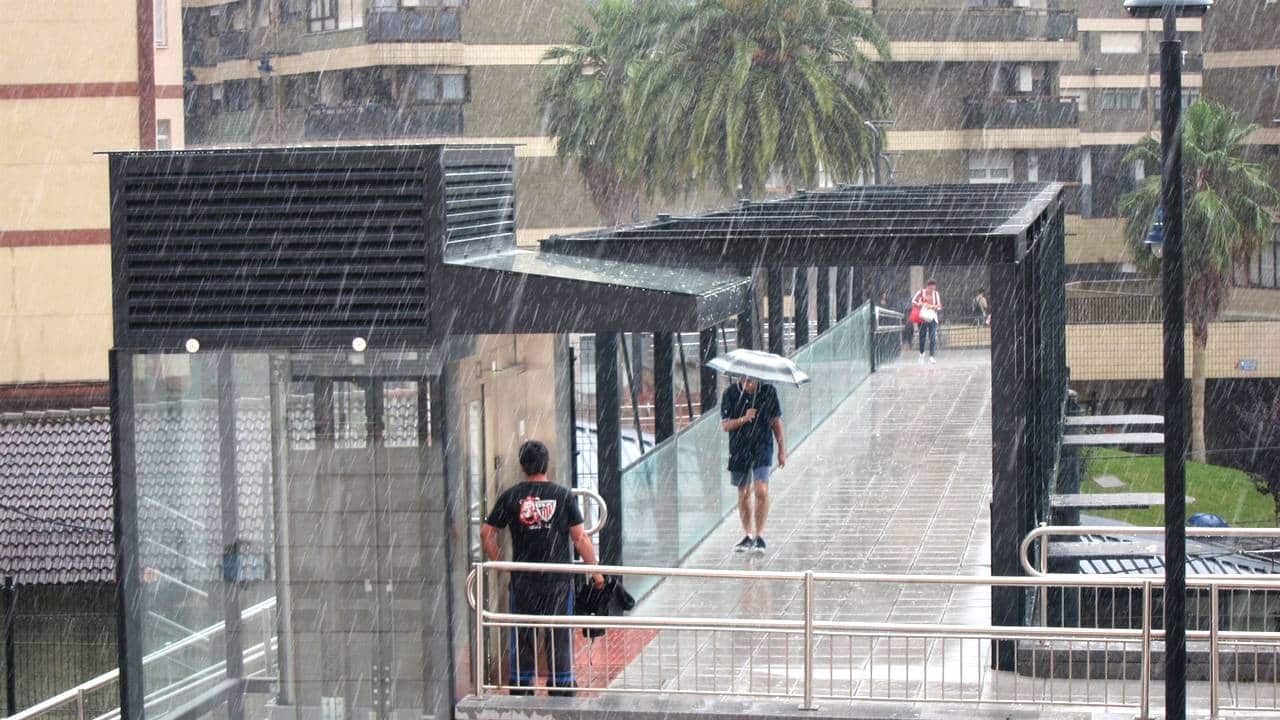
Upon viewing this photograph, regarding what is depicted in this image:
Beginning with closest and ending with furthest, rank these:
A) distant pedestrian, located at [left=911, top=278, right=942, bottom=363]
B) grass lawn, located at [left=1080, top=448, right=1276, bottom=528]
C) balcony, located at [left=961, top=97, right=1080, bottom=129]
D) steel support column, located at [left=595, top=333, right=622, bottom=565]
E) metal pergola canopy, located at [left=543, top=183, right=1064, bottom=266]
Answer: metal pergola canopy, located at [left=543, top=183, right=1064, bottom=266], steel support column, located at [left=595, top=333, right=622, bottom=565], distant pedestrian, located at [left=911, top=278, right=942, bottom=363], grass lawn, located at [left=1080, top=448, right=1276, bottom=528], balcony, located at [left=961, top=97, right=1080, bottom=129]

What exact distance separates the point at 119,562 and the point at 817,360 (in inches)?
581

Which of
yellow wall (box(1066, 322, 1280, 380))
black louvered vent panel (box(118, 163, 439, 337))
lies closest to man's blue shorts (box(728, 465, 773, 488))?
black louvered vent panel (box(118, 163, 439, 337))

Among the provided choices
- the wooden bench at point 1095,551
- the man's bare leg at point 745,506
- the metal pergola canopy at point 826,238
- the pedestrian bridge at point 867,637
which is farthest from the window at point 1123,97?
the wooden bench at point 1095,551

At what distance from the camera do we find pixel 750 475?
15602 mm

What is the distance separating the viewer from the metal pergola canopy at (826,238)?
41.0 feet

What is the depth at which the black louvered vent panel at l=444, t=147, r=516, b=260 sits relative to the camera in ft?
33.2

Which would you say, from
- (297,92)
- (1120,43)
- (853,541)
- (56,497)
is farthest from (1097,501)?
(1120,43)

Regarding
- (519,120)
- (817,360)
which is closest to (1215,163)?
(519,120)

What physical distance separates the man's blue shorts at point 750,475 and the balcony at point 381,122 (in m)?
45.9

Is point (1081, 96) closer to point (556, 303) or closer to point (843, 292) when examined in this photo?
point (843, 292)

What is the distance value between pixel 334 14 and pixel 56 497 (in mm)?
33459

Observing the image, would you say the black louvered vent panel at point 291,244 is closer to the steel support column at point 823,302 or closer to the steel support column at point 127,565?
the steel support column at point 127,565

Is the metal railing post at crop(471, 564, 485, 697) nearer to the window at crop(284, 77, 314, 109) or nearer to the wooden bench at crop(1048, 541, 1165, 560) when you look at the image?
the wooden bench at crop(1048, 541, 1165, 560)

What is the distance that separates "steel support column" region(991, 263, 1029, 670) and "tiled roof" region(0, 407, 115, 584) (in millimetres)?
20891
